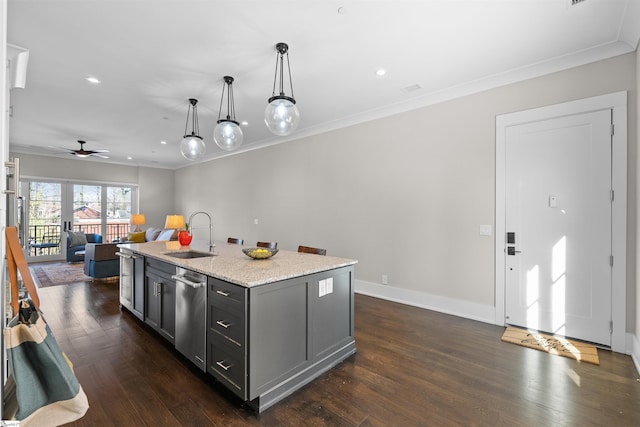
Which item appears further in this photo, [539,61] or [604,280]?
[539,61]

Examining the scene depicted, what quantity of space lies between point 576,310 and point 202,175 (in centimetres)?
845

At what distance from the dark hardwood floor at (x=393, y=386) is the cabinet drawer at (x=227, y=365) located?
13 centimetres

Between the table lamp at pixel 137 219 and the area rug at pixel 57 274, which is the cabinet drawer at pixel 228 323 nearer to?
the area rug at pixel 57 274

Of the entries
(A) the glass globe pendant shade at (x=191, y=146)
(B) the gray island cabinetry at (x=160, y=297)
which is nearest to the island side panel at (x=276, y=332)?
(B) the gray island cabinetry at (x=160, y=297)

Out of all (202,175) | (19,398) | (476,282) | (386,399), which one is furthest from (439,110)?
(202,175)

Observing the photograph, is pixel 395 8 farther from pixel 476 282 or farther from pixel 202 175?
pixel 202 175

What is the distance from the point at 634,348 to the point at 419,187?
2549 mm

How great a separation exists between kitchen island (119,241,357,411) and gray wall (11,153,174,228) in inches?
298

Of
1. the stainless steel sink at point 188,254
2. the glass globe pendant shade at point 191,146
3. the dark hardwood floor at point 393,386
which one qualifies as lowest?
the dark hardwood floor at point 393,386

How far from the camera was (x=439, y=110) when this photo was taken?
3.85 m

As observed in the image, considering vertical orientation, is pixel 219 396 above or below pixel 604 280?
below

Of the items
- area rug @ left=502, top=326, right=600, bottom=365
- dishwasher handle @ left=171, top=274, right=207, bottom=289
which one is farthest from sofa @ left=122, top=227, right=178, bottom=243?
area rug @ left=502, top=326, right=600, bottom=365

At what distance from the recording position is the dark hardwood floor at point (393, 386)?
1.89 meters

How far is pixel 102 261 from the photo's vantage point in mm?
5449
